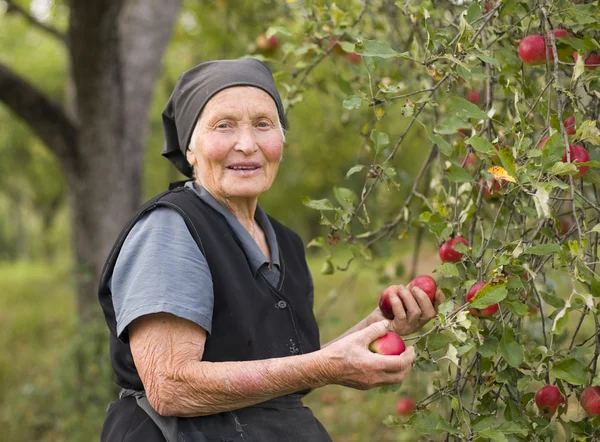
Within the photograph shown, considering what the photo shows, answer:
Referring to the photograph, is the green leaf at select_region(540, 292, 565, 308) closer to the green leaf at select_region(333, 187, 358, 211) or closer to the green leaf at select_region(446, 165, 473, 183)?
the green leaf at select_region(446, 165, 473, 183)

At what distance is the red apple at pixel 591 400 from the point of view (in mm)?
1693

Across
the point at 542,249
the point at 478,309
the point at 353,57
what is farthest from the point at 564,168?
the point at 353,57

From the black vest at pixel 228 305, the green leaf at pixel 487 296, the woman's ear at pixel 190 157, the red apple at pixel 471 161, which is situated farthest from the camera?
the red apple at pixel 471 161

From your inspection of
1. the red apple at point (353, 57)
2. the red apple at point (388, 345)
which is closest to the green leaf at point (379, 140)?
the red apple at point (388, 345)

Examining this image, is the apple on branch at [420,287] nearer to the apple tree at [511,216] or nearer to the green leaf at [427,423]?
the apple tree at [511,216]

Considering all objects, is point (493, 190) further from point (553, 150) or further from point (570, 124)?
point (553, 150)

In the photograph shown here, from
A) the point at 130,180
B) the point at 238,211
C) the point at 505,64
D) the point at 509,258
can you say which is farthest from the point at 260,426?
the point at 130,180

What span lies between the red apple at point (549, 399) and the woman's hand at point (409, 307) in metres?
0.35

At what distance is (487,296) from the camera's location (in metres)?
1.56

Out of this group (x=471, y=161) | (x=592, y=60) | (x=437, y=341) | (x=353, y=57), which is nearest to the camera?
(x=437, y=341)

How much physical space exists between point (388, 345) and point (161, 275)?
53 cm

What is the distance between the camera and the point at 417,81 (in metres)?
3.04

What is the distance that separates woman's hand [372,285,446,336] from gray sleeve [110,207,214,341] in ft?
1.83

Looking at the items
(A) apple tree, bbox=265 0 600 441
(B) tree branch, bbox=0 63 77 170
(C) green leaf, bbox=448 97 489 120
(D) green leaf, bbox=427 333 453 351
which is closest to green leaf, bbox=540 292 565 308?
(A) apple tree, bbox=265 0 600 441
